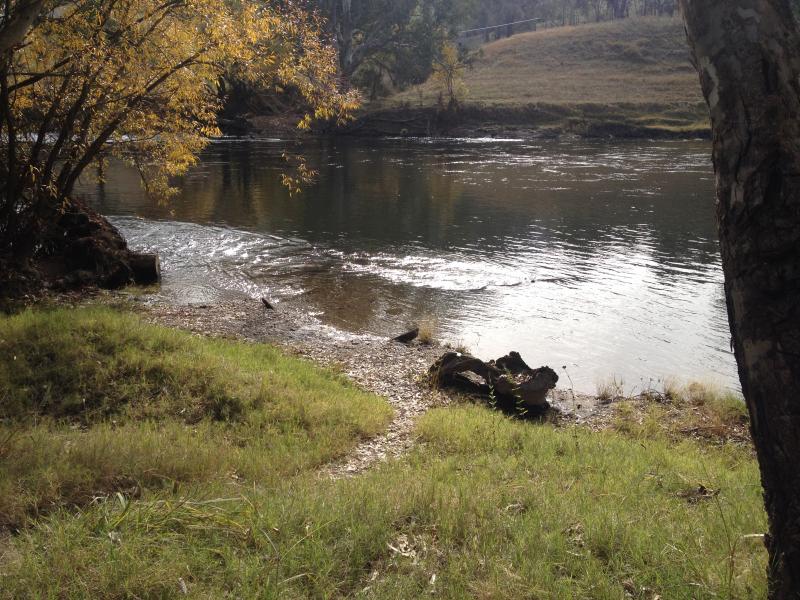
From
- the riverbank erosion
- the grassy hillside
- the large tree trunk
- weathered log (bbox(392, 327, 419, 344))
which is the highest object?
the grassy hillside

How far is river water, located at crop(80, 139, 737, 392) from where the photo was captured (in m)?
14.5

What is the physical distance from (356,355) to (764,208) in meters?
9.50

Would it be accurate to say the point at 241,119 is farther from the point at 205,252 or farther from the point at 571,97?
the point at 205,252

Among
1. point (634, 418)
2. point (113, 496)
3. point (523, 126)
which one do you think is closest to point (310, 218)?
point (634, 418)

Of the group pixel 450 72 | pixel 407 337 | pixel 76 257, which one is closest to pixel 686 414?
pixel 407 337

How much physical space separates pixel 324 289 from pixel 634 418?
9.35m

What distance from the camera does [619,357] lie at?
13453 millimetres

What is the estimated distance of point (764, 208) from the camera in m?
3.47

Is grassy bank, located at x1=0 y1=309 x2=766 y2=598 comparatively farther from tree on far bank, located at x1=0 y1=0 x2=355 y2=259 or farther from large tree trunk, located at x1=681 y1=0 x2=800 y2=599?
tree on far bank, located at x1=0 y1=0 x2=355 y2=259

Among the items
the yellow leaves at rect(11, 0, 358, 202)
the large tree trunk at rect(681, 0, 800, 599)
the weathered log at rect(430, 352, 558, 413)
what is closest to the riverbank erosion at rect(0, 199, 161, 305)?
the yellow leaves at rect(11, 0, 358, 202)

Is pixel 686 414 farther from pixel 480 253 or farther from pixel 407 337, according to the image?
pixel 480 253

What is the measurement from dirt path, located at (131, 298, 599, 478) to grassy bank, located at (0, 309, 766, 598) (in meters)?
0.35

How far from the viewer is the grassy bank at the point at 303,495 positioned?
4.24 m

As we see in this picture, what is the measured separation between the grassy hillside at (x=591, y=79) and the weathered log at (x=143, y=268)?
55.7 metres
